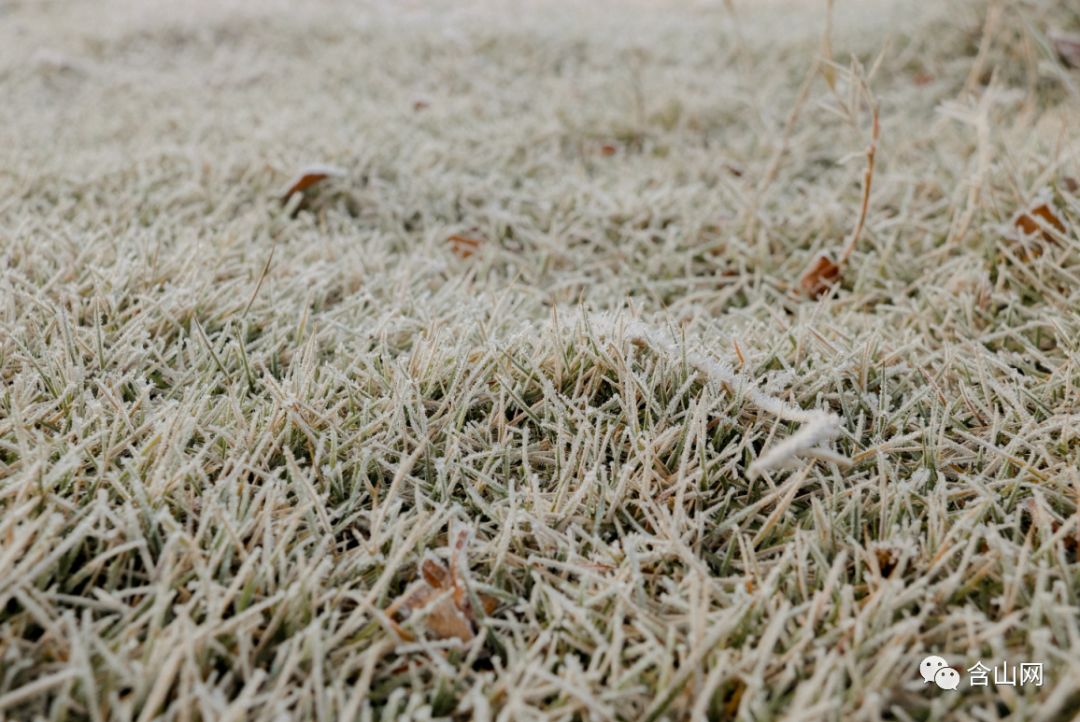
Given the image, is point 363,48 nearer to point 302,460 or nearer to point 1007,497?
point 302,460

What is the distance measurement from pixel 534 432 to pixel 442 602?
1.32 ft

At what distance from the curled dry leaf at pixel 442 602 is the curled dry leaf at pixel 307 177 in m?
1.49

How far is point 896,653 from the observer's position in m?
0.84

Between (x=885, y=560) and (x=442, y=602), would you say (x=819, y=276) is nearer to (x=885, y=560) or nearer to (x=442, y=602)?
(x=885, y=560)

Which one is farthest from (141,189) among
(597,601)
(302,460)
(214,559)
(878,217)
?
(878,217)

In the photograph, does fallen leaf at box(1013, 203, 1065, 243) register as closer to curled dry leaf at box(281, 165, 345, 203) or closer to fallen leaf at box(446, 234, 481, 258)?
fallen leaf at box(446, 234, 481, 258)

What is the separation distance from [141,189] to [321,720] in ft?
5.88

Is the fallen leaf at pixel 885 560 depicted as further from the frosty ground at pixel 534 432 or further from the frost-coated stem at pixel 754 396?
the frost-coated stem at pixel 754 396

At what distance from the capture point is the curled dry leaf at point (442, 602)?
94 centimetres

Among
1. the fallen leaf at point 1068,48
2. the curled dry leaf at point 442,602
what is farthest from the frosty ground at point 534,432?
the fallen leaf at point 1068,48

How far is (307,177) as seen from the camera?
2188 mm

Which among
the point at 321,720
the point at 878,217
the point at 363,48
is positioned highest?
the point at 363,48

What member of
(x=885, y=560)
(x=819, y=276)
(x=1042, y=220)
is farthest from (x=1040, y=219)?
(x=885, y=560)

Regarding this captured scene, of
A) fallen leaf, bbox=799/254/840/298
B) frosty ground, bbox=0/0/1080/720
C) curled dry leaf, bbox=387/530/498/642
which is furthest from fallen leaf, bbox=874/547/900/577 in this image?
fallen leaf, bbox=799/254/840/298
